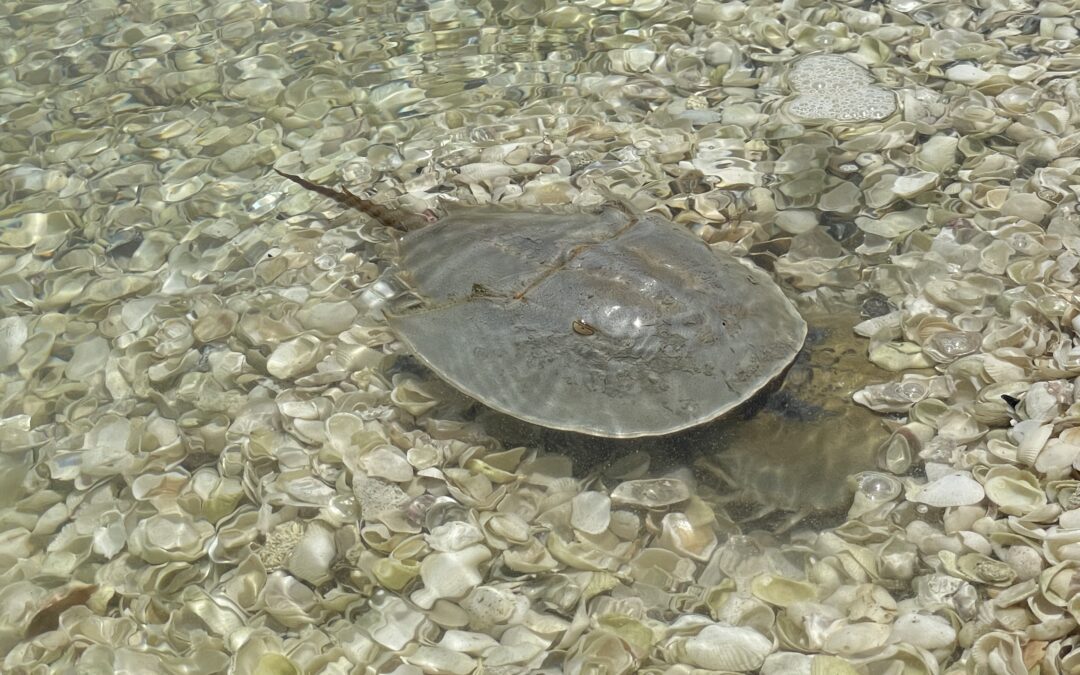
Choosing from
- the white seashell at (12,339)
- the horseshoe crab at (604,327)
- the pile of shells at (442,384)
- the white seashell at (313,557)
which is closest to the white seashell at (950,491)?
the pile of shells at (442,384)

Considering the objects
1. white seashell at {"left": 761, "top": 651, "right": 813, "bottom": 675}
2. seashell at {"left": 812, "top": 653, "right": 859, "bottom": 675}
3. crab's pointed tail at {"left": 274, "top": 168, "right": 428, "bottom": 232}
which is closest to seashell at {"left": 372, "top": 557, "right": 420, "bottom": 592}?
white seashell at {"left": 761, "top": 651, "right": 813, "bottom": 675}

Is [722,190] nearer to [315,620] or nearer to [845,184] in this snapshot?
[845,184]

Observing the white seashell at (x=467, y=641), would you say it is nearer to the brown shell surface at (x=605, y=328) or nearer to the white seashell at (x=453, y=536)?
the white seashell at (x=453, y=536)

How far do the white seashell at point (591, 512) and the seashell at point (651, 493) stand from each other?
0.04 meters

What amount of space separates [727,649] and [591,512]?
580 mm

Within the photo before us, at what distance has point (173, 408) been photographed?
3.37 m

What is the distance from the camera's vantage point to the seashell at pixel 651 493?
2.86 m

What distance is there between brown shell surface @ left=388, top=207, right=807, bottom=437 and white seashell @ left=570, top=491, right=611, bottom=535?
0.98ft

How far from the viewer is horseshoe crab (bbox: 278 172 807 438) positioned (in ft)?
8.81

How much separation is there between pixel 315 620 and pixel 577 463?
0.90 metres

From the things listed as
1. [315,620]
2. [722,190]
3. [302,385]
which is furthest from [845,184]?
[315,620]

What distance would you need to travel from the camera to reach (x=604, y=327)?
2.74 m

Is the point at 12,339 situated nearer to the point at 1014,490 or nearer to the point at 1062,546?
the point at 1014,490

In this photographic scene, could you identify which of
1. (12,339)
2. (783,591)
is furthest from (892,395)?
(12,339)
